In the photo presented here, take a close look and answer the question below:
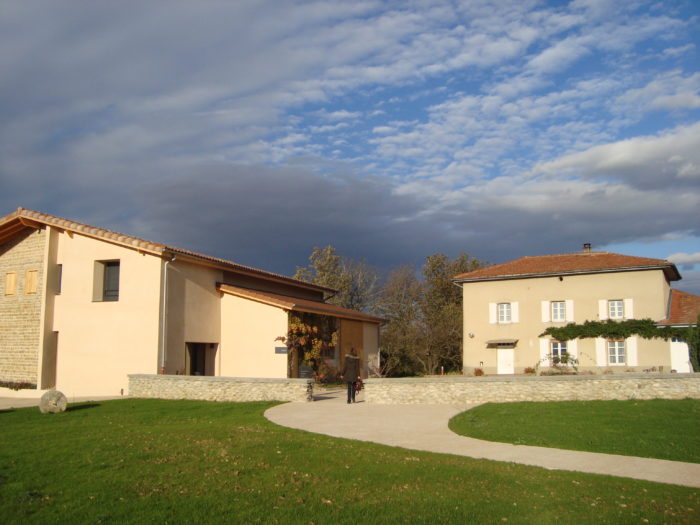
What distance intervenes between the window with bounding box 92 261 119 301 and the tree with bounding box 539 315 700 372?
19.9 metres

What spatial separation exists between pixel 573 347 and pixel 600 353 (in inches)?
48.3

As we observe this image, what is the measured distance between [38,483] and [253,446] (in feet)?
10.9

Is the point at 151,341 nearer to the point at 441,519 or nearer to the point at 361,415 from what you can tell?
the point at 361,415

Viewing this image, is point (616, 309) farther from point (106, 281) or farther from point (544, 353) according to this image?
point (106, 281)

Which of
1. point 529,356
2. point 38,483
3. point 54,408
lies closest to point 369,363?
point 529,356

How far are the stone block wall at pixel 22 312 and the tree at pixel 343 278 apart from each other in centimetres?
2541

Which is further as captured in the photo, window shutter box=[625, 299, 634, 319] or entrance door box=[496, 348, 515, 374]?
entrance door box=[496, 348, 515, 374]

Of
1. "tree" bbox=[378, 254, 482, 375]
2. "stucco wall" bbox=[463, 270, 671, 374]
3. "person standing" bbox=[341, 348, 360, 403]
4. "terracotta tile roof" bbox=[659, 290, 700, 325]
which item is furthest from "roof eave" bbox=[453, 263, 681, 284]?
"person standing" bbox=[341, 348, 360, 403]

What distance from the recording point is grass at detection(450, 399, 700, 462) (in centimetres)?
1055

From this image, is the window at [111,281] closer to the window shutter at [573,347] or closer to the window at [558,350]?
→ the window at [558,350]

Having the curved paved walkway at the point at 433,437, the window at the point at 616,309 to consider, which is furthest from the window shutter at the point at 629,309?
the curved paved walkway at the point at 433,437

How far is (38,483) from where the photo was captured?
23.9ft

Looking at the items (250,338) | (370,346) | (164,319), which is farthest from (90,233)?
(370,346)

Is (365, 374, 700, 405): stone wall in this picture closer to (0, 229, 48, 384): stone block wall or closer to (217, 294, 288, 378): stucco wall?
(217, 294, 288, 378): stucco wall
